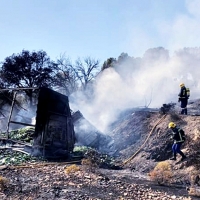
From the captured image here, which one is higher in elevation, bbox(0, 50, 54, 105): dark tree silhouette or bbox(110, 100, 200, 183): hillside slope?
bbox(0, 50, 54, 105): dark tree silhouette

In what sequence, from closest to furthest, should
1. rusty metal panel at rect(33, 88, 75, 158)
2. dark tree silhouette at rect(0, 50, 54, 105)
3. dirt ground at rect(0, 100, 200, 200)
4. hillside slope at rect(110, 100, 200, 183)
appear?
dirt ground at rect(0, 100, 200, 200) < hillside slope at rect(110, 100, 200, 183) < rusty metal panel at rect(33, 88, 75, 158) < dark tree silhouette at rect(0, 50, 54, 105)

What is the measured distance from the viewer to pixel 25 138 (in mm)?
14609

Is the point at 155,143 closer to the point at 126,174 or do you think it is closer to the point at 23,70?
the point at 126,174

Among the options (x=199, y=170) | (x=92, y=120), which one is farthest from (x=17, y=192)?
(x=92, y=120)

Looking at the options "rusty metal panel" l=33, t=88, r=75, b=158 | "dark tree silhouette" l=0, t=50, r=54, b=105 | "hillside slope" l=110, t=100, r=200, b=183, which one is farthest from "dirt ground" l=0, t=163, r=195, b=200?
"dark tree silhouette" l=0, t=50, r=54, b=105

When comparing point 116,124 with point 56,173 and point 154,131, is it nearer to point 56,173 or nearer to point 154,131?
point 154,131

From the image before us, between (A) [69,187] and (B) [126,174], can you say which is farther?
(B) [126,174]

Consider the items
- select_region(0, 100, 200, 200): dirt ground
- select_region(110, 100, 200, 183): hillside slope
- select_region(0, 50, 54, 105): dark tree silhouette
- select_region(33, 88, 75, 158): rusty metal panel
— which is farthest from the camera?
select_region(0, 50, 54, 105): dark tree silhouette

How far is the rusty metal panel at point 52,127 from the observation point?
1233 cm

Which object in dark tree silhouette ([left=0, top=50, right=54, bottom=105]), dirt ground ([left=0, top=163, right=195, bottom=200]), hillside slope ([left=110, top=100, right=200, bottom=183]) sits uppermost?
dark tree silhouette ([left=0, top=50, right=54, bottom=105])

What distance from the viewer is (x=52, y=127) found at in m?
12.7

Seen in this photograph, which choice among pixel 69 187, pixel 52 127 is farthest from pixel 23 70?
pixel 69 187

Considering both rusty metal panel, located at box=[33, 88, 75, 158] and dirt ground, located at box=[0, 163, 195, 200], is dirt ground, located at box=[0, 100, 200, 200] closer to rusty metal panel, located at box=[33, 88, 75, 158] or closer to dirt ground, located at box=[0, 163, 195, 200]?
dirt ground, located at box=[0, 163, 195, 200]

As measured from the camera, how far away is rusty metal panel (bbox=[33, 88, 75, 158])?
12.3 metres
